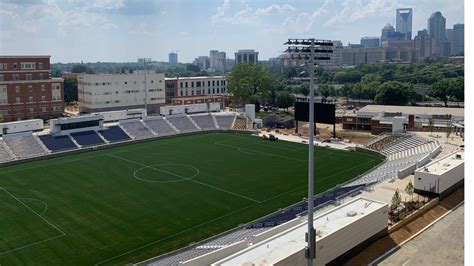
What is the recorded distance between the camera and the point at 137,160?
5109 cm

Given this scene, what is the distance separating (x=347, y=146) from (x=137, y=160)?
87.8 ft

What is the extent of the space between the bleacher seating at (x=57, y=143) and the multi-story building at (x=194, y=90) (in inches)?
1476

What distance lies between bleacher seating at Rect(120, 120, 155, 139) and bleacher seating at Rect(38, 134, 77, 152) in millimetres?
9220

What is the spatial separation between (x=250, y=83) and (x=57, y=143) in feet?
140

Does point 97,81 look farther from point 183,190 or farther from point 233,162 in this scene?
point 183,190

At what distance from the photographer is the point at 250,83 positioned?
88750 millimetres

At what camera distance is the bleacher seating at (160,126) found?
6727 centimetres

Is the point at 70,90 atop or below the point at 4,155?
atop

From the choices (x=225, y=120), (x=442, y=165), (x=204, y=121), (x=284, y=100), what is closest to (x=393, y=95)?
(x=284, y=100)

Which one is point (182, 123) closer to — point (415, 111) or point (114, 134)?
point (114, 134)

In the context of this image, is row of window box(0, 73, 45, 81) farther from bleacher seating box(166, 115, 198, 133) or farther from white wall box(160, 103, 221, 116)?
bleacher seating box(166, 115, 198, 133)

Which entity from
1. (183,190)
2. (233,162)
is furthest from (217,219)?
(233,162)

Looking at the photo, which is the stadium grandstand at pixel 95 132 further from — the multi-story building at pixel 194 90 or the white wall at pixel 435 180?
the white wall at pixel 435 180

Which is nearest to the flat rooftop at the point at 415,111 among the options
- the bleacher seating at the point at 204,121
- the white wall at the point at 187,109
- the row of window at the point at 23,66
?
the bleacher seating at the point at 204,121
